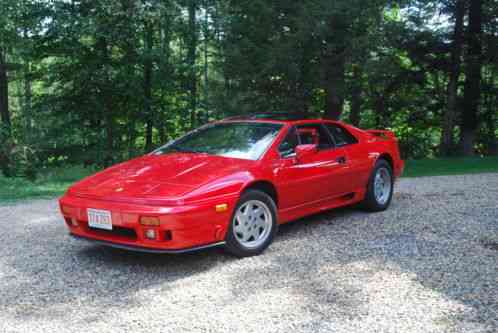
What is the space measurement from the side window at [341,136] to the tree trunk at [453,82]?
13.1 metres

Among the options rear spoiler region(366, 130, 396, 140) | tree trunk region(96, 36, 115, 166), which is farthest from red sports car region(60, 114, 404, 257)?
tree trunk region(96, 36, 115, 166)

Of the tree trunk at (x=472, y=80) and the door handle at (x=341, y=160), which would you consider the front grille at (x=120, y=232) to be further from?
the tree trunk at (x=472, y=80)

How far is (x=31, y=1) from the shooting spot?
1266 cm

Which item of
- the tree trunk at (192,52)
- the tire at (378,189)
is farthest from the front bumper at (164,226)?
Answer: the tree trunk at (192,52)

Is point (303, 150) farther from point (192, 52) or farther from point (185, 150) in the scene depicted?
point (192, 52)

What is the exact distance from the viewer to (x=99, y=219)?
179 inches

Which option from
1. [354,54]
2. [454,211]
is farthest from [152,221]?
[354,54]

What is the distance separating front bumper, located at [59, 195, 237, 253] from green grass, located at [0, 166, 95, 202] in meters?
4.67

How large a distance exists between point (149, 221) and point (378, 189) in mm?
3725

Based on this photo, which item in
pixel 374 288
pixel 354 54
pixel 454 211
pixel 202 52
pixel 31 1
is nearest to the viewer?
pixel 374 288

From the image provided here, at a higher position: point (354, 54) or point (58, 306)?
point (354, 54)

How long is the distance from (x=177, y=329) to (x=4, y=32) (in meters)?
12.3

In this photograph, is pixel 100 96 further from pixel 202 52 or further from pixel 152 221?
pixel 152 221

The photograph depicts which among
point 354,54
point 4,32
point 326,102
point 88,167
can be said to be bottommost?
point 88,167
